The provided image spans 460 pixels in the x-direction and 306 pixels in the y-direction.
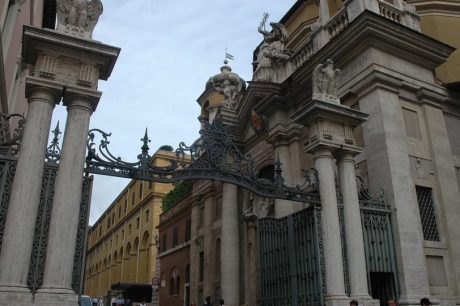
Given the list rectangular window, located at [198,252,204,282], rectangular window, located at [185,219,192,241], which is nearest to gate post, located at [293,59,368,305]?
rectangular window, located at [198,252,204,282]

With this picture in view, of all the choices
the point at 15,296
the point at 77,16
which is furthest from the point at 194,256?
the point at 15,296

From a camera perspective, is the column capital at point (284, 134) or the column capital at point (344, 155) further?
the column capital at point (284, 134)

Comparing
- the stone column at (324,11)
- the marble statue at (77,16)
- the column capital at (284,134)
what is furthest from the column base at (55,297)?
the stone column at (324,11)

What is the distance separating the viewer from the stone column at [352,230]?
899cm

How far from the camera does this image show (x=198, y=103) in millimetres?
30438

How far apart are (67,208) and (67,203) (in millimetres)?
75

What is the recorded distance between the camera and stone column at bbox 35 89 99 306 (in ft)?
20.7

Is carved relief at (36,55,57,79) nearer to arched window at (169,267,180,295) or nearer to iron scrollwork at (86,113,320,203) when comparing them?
iron scrollwork at (86,113,320,203)

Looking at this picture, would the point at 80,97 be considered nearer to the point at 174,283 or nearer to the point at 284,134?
the point at 284,134

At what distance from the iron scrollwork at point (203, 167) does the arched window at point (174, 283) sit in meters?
20.9

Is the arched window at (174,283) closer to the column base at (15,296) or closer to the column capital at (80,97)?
the column capital at (80,97)

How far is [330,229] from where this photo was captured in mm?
9109

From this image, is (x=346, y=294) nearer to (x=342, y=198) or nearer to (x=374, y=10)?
(x=342, y=198)

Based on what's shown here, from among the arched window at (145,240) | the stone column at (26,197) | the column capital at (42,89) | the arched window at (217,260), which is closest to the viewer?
the stone column at (26,197)
